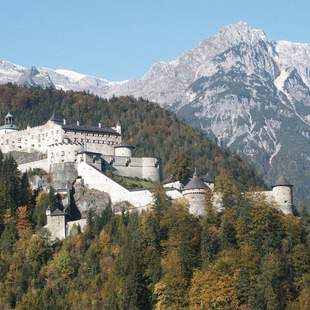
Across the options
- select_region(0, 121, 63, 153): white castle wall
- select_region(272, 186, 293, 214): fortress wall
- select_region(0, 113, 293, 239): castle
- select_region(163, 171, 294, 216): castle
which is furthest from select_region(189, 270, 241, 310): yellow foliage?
select_region(0, 121, 63, 153): white castle wall

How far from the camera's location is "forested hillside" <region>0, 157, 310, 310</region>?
8794 centimetres

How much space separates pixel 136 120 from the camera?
16162cm

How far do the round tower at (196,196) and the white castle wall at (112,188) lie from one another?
502 cm

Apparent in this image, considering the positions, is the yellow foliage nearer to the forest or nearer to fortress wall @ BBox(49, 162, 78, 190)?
the forest

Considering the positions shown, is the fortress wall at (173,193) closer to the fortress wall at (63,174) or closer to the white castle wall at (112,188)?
the white castle wall at (112,188)

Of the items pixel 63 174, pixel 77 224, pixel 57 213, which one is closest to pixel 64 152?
pixel 63 174

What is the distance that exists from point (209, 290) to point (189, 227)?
8919 mm

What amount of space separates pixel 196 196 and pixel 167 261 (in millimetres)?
10094

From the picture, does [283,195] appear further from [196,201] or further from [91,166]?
[91,166]

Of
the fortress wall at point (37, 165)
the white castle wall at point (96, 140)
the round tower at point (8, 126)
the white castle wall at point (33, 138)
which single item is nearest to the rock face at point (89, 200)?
the fortress wall at point (37, 165)

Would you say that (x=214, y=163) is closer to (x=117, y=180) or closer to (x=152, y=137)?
(x=152, y=137)

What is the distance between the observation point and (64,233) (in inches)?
4031

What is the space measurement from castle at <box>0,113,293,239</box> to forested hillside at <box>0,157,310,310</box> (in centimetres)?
209

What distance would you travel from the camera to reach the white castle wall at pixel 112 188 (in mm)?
104625
